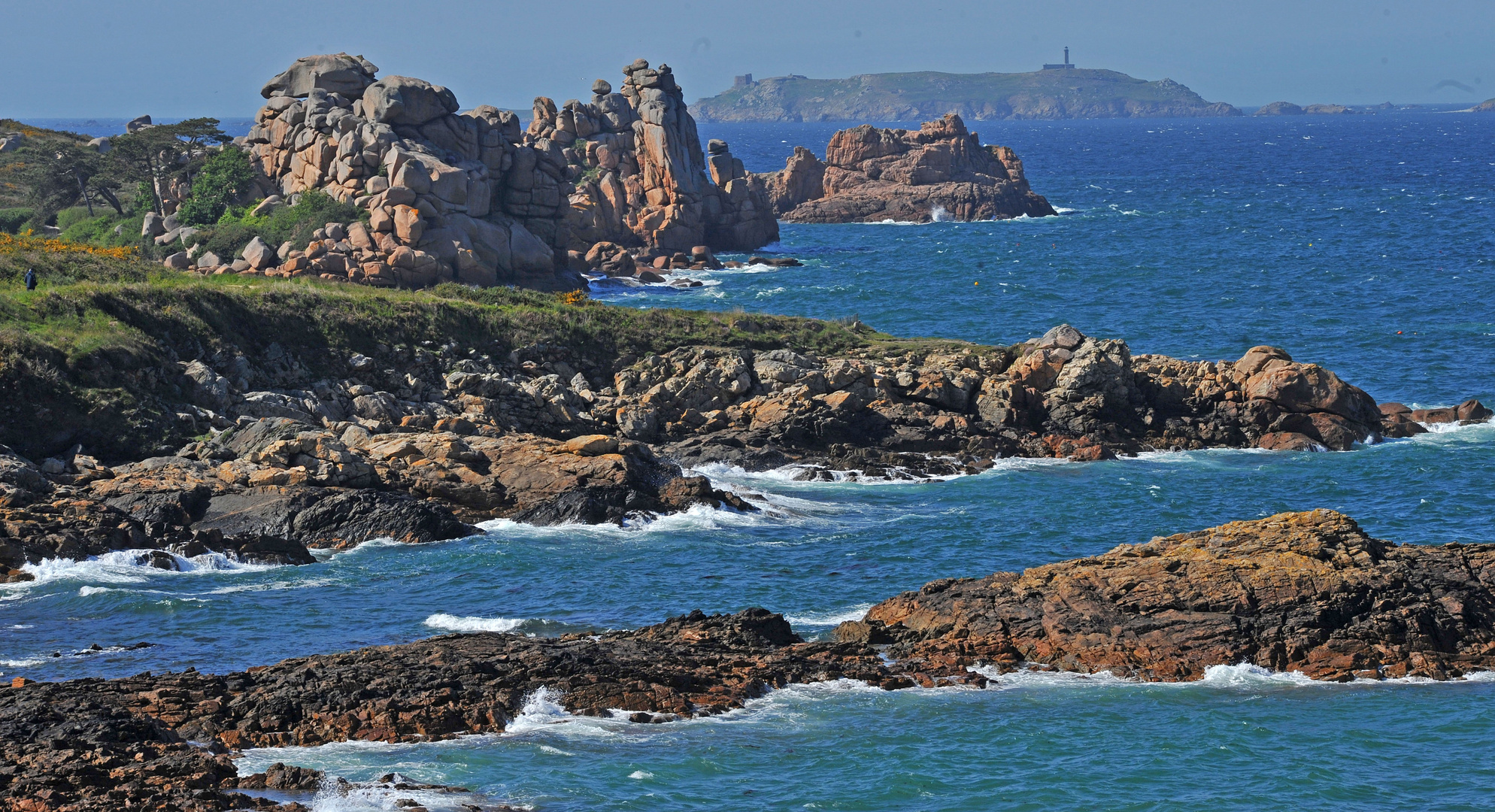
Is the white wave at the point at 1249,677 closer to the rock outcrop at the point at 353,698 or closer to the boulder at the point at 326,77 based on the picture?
the rock outcrop at the point at 353,698

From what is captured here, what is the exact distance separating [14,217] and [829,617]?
263 feet

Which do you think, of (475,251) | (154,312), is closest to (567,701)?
(154,312)

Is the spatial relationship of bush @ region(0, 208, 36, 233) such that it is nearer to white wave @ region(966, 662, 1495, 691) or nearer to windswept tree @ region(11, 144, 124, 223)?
windswept tree @ region(11, 144, 124, 223)

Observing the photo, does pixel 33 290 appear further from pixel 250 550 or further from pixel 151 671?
pixel 151 671

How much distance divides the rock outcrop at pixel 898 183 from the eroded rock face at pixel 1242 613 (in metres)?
114

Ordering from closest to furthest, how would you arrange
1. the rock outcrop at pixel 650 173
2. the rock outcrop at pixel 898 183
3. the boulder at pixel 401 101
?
the boulder at pixel 401 101
the rock outcrop at pixel 650 173
the rock outcrop at pixel 898 183

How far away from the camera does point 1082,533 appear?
143 ft

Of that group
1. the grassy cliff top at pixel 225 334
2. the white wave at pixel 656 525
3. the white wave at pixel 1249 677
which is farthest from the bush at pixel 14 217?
the white wave at pixel 1249 677

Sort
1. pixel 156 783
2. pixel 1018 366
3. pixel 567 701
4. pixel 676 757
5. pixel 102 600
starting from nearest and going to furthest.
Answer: pixel 156 783
pixel 676 757
pixel 567 701
pixel 102 600
pixel 1018 366

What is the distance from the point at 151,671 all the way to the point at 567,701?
30.5ft

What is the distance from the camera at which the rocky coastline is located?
25.2m

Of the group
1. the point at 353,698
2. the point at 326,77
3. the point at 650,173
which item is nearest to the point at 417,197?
the point at 326,77

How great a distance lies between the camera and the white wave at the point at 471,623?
3344cm

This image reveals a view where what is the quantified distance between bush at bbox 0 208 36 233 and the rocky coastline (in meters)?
74.5
